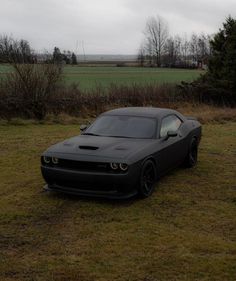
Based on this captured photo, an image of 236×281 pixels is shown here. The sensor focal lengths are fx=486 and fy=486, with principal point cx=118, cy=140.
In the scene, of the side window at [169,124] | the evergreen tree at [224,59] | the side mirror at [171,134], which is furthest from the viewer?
the evergreen tree at [224,59]

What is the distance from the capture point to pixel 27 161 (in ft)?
35.3

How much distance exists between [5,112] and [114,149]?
452 inches

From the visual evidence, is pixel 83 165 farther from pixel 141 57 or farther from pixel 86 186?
pixel 141 57

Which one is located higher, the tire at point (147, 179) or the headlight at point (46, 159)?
the headlight at point (46, 159)

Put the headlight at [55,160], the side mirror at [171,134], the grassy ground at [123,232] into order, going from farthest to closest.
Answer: the side mirror at [171,134] < the headlight at [55,160] < the grassy ground at [123,232]

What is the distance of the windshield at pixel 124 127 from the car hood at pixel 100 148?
24cm

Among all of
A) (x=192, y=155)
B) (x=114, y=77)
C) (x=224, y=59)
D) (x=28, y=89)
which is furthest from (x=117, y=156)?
(x=114, y=77)

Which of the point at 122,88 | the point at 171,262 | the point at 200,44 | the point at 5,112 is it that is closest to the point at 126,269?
the point at 171,262

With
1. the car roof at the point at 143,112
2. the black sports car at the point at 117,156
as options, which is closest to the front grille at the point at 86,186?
the black sports car at the point at 117,156

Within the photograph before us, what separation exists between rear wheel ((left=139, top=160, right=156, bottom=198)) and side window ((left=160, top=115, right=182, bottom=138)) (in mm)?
876

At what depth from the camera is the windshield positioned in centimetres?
849

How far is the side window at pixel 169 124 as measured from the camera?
347 inches

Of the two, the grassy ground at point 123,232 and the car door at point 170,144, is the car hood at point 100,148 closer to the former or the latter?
the car door at point 170,144

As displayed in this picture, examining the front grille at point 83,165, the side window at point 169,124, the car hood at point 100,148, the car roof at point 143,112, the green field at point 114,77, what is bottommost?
the green field at point 114,77
